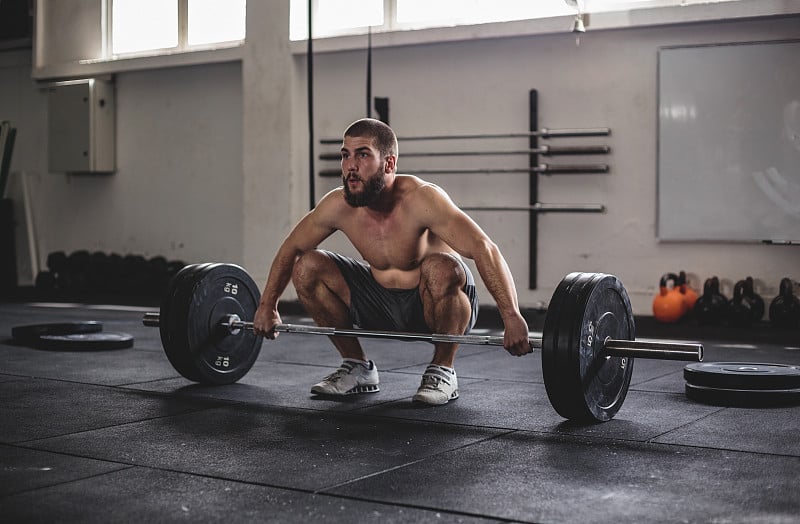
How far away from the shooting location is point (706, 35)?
17.5 ft

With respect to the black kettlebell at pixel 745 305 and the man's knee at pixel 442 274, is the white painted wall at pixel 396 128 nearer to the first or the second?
the black kettlebell at pixel 745 305

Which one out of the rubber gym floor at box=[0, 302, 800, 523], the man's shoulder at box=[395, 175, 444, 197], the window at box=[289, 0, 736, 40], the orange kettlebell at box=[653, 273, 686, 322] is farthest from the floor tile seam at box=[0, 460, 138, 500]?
the window at box=[289, 0, 736, 40]

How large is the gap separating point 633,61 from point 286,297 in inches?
108

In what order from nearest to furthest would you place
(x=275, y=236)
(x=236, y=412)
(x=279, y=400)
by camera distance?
(x=236, y=412) → (x=279, y=400) → (x=275, y=236)

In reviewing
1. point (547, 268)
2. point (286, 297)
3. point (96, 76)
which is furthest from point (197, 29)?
point (547, 268)

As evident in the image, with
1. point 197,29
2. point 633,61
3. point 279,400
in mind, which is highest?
→ point 197,29

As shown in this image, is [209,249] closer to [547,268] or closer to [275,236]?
[275,236]

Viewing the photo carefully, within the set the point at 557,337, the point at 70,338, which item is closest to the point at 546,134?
the point at 70,338

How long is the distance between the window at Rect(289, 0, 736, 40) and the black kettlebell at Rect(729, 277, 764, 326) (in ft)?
5.38

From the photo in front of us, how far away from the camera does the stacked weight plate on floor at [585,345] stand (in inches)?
90.0

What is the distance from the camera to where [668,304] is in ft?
16.9

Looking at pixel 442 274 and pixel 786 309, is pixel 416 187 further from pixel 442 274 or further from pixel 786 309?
pixel 786 309

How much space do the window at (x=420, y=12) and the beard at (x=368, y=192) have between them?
123 inches

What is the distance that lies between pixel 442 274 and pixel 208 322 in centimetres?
82
